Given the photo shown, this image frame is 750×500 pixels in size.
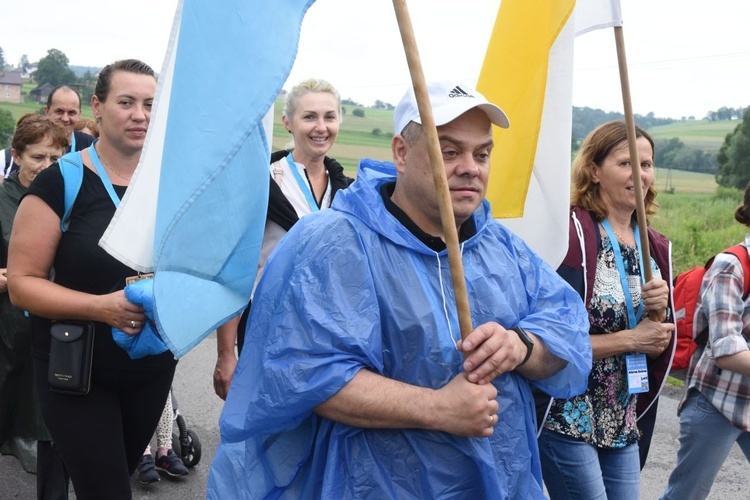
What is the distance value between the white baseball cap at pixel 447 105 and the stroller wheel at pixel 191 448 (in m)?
3.38

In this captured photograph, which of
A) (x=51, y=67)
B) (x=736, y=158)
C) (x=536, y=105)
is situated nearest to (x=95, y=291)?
(x=536, y=105)

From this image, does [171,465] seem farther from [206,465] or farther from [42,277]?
[42,277]

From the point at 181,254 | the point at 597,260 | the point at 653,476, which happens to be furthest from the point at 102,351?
the point at 653,476

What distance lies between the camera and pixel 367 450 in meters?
2.32

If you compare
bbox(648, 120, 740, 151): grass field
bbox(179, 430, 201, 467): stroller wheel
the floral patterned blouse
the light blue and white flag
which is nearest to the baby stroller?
bbox(179, 430, 201, 467): stroller wheel

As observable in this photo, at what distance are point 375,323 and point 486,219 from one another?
610mm

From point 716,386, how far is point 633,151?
1295mm

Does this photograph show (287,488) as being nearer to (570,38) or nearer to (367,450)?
(367,450)

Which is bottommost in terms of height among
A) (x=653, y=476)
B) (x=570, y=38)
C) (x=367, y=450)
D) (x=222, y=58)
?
(x=653, y=476)

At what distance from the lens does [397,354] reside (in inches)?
92.1

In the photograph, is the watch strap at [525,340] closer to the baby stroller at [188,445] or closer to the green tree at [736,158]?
the baby stroller at [188,445]

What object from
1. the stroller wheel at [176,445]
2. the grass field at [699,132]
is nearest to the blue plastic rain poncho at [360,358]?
the stroller wheel at [176,445]

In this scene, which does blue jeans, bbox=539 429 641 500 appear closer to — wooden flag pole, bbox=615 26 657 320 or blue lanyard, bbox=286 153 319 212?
wooden flag pole, bbox=615 26 657 320

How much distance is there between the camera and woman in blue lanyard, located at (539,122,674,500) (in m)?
3.49
